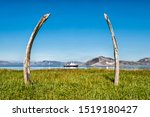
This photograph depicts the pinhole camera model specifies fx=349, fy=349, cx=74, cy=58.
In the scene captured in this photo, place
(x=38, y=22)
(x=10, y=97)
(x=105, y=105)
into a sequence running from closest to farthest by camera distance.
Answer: (x=105, y=105) → (x=10, y=97) → (x=38, y=22)

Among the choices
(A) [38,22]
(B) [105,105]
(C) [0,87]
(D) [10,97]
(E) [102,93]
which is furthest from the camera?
(A) [38,22]

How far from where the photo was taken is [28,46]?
19.1m

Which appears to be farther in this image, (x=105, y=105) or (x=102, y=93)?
(x=102, y=93)

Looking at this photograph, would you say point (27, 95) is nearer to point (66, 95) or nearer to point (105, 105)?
point (66, 95)

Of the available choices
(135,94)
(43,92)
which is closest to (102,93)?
(135,94)

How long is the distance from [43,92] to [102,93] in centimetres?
273

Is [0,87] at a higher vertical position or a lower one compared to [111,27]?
lower

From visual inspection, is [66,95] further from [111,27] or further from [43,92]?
[111,27]

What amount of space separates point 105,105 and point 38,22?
871cm

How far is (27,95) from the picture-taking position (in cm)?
1538

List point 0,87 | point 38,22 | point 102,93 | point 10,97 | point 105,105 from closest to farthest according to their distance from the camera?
point 105,105
point 10,97
point 102,93
point 0,87
point 38,22

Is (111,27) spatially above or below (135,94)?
above

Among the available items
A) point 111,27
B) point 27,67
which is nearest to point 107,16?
point 111,27

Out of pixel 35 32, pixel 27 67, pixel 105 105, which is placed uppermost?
pixel 35 32
